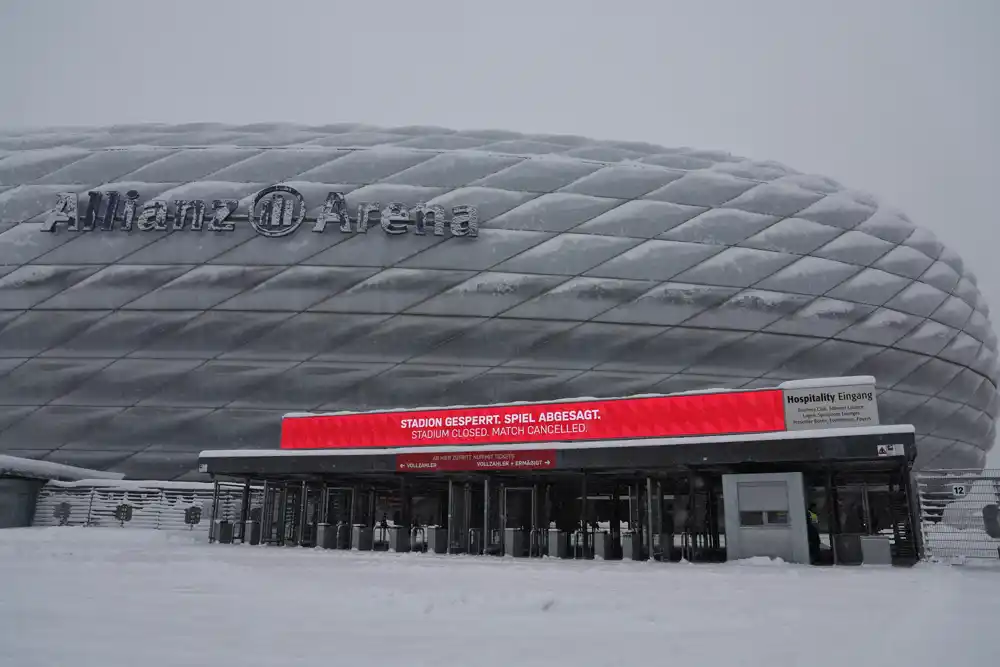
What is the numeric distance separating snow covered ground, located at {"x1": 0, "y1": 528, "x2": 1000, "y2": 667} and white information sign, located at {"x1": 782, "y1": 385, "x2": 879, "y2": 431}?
14.1 ft

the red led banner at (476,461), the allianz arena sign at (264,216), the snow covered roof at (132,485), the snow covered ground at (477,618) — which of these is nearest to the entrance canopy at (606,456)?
the red led banner at (476,461)

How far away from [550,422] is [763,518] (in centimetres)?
520

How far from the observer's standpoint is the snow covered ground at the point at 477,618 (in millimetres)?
4480

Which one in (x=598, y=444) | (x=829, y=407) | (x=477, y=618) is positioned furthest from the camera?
(x=598, y=444)

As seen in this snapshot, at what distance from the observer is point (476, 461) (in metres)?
17.3

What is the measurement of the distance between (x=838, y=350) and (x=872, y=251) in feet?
19.3

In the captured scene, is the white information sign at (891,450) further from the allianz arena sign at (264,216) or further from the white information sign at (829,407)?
the allianz arena sign at (264,216)

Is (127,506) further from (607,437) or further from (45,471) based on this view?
→ (607,437)

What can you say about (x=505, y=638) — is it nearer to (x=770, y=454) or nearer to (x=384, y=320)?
(x=770, y=454)

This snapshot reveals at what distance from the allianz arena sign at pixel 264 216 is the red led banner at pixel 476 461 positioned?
1554 cm

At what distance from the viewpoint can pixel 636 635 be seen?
5387 mm

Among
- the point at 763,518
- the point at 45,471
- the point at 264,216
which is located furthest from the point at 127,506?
the point at 763,518

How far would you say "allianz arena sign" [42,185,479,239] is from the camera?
31.9 m

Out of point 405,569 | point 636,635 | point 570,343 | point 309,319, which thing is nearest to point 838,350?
point 570,343
